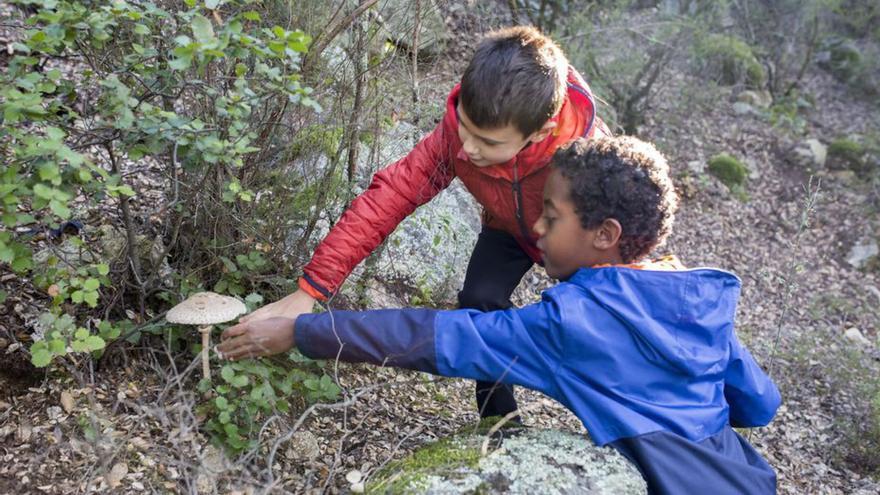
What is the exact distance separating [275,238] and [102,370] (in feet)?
2.69

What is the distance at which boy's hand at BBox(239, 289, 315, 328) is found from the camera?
2.36m

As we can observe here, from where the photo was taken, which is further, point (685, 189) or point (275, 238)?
point (685, 189)

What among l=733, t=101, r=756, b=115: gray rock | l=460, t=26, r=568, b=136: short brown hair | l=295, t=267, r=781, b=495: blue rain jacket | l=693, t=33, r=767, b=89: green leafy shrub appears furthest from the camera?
l=733, t=101, r=756, b=115: gray rock

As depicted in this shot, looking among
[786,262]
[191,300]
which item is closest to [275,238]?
[191,300]

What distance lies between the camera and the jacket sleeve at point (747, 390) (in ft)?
8.23

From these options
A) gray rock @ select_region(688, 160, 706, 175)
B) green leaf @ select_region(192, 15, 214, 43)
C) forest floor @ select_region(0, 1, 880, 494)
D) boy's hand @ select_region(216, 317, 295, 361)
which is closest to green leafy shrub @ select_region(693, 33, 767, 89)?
forest floor @ select_region(0, 1, 880, 494)

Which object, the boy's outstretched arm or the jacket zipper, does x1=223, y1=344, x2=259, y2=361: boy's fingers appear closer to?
the boy's outstretched arm

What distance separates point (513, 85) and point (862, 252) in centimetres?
602

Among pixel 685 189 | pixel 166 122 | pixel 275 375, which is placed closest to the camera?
pixel 166 122

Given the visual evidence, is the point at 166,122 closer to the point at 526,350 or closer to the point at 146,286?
the point at 146,286

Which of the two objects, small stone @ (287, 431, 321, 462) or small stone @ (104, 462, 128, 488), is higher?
small stone @ (104, 462, 128, 488)

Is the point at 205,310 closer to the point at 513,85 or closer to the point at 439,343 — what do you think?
the point at 439,343

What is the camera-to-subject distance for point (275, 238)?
121 inches

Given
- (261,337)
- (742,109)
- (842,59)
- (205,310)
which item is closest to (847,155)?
(742,109)
